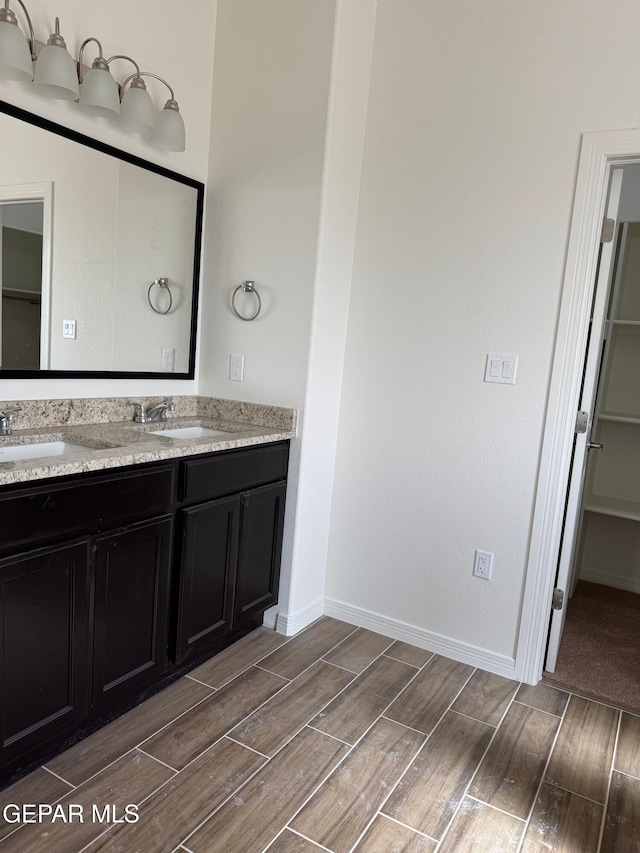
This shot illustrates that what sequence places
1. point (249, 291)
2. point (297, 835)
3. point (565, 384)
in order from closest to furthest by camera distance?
point (297, 835)
point (565, 384)
point (249, 291)

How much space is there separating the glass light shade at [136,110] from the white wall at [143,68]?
88 mm

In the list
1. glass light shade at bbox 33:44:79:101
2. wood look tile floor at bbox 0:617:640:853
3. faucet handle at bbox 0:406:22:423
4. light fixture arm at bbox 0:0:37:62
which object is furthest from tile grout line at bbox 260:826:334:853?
light fixture arm at bbox 0:0:37:62

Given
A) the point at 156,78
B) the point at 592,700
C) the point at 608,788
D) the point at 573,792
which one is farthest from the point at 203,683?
the point at 156,78

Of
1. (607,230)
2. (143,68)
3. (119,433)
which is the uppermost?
(143,68)

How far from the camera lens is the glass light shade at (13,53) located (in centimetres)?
175

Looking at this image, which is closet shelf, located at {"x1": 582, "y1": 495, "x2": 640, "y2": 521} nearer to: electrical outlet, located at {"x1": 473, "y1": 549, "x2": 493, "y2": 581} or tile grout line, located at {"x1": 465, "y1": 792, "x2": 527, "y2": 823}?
electrical outlet, located at {"x1": 473, "y1": 549, "x2": 493, "y2": 581}

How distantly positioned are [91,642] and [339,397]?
1456 mm

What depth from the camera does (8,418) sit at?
6.50ft

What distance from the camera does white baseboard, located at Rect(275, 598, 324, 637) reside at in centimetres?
264

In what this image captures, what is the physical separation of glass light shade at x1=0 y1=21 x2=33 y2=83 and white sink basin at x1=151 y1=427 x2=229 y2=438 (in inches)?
49.4

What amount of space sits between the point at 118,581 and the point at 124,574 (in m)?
0.03

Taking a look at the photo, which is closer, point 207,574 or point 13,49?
point 13,49

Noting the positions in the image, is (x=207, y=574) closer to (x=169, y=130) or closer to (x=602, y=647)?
(x=169, y=130)

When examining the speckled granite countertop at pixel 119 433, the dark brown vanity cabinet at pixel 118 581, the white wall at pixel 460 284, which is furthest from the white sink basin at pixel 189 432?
the white wall at pixel 460 284
